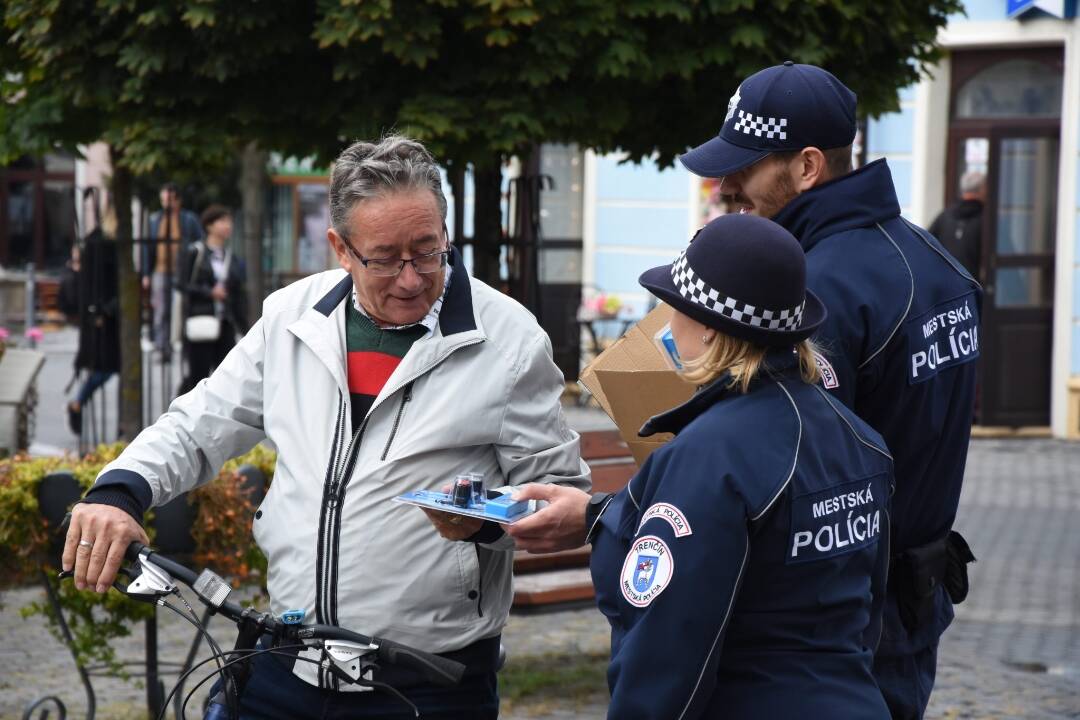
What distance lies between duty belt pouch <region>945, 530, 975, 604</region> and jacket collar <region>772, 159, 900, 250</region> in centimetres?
70

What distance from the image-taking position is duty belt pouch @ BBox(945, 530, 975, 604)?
3234mm

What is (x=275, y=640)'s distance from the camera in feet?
9.07

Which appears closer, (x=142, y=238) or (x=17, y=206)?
(x=142, y=238)

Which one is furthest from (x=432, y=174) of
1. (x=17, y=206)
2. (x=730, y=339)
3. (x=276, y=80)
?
(x=17, y=206)

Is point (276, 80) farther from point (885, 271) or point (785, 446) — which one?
point (785, 446)

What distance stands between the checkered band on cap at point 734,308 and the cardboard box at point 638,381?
0.66 metres

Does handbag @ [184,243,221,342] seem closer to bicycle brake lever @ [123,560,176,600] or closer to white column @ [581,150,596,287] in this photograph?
white column @ [581,150,596,287]

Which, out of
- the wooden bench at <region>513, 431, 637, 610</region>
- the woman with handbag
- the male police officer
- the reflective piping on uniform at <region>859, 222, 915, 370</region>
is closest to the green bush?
the wooden bench at <region>513, 431, 637, 610</region>

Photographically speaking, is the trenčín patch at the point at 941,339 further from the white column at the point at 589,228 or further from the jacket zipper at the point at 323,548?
the white column at the point at 589,228

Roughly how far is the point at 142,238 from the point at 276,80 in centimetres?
360

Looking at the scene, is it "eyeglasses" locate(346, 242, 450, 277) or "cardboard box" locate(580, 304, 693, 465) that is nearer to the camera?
"eyeglasses" locate(346, 242, 450, 277)

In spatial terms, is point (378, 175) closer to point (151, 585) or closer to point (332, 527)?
point (332, 527)

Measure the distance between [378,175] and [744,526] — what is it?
1078 mm

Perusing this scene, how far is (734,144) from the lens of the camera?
3.07 m
